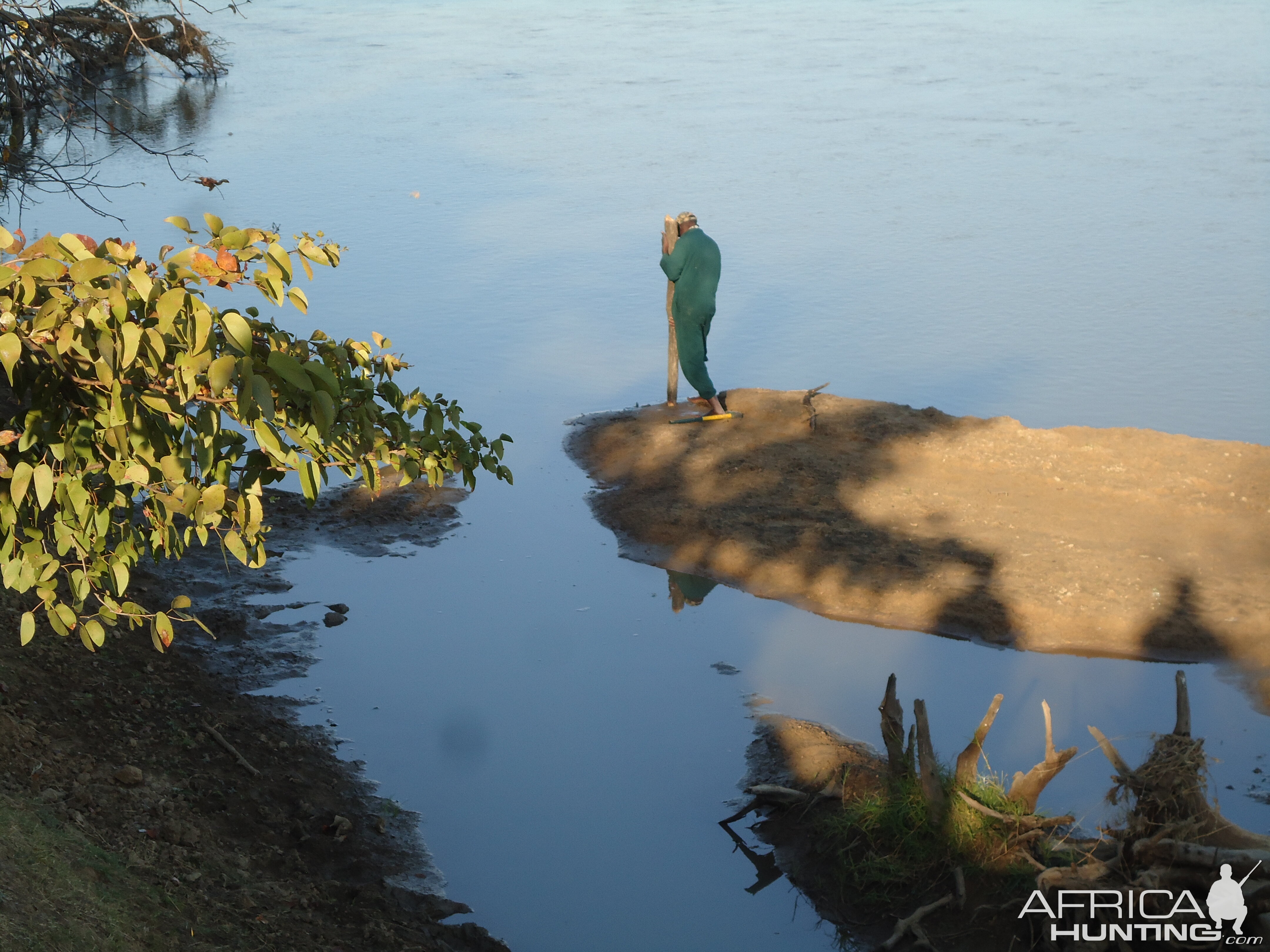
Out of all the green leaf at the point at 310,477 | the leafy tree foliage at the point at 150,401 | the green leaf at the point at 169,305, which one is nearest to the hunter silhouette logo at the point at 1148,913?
the leafy tree foliage at the point at 150,401

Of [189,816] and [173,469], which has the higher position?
[173,469]

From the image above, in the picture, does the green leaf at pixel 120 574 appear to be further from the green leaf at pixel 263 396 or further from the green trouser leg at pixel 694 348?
the green trouser leg at pixel 694 348

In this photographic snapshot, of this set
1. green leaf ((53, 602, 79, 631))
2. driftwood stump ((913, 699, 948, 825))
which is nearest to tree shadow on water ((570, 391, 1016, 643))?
driftwood stump ((913, 699, 948, 825))

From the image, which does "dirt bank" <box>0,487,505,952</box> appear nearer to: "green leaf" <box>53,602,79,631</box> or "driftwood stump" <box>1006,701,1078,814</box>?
"green leaf" <box>53,602,79,631</box>

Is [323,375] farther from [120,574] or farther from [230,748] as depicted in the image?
[230,748]

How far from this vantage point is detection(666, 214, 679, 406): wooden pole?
11.4 m

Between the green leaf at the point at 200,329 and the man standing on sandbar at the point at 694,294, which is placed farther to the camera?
the man standing on sandbar at the point at 694,294

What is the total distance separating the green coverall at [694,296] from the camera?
11281 millimetres

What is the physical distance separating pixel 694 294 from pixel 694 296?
29mm

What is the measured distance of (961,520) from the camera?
9.71 metres

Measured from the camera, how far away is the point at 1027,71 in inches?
1294

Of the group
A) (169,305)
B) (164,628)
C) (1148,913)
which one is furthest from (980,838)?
(169,305)

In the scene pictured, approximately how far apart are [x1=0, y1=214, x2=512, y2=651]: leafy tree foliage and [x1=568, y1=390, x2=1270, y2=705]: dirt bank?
20.1ft

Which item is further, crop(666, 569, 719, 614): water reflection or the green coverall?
the green coverall
